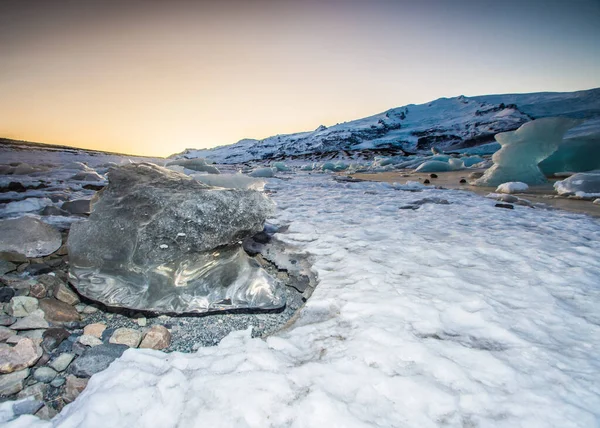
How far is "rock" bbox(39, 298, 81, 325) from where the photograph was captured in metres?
1.32

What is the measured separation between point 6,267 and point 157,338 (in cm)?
133

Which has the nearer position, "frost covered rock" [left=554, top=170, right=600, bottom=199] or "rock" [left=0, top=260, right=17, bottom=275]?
"rock" [left=0, top=260, right=17, bottom=275]

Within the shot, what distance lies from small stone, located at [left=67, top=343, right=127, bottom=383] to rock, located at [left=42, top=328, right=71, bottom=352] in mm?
143

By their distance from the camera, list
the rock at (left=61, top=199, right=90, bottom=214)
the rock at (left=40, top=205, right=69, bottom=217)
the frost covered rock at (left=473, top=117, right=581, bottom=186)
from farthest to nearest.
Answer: the frost covered rock at (left=473, top=117, right=581, bottom=186) → the rock at (left=61, top=199, right=90, bottom=214) → the rock at (left=40, top=205, right=69, bottom=217)

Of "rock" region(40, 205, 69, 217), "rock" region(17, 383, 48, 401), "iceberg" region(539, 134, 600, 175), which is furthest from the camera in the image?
"iceberg" region(539, 134, 600, 175)

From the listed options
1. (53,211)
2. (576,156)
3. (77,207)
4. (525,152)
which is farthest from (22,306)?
(576,156)

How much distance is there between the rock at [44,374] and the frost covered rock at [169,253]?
404 mm

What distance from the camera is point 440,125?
1842 inches

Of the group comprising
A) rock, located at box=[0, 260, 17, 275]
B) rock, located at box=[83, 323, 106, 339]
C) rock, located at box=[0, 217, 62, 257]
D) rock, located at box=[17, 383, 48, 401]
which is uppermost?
rock, located at box=[0, 217, 62, 257]

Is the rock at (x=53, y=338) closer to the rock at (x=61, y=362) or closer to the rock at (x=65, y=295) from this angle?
the rock at (x=61, y=362)

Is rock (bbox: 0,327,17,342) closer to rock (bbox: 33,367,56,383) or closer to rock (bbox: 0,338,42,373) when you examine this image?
rock (bbox: 0,338,42,373)

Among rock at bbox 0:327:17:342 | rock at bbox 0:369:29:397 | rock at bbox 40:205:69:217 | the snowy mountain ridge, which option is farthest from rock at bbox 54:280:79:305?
the snowy mountain ridge

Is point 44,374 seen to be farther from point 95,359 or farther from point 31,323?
point 31,323

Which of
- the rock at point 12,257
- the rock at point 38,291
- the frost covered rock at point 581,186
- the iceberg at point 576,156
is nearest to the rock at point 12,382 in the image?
the rock at point 38,291
